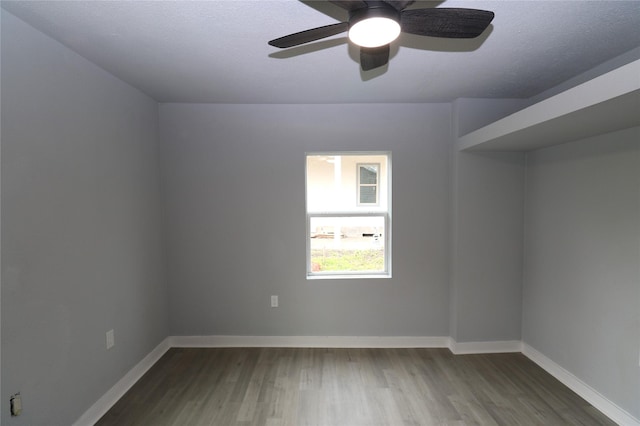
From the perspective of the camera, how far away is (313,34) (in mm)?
1281

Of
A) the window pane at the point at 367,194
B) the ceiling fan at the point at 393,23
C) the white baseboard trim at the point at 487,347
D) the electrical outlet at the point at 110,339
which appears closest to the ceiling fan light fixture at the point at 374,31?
the ceiling fan at the point at 393,23

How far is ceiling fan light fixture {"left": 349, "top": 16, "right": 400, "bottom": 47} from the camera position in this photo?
117 cm

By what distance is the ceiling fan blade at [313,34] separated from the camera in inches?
49.1

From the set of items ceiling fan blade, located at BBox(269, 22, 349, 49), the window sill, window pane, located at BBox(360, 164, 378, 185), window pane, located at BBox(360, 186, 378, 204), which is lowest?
the window sill

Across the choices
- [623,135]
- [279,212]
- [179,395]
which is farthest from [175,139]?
[623,135]

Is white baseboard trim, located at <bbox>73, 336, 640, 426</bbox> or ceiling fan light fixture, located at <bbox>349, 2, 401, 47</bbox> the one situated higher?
ceiling fan light fixture, located at <bbox>349, 2, 401, 47</bbox>

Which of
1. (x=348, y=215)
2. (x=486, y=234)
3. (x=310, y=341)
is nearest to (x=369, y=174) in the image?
(x=348, y=215)

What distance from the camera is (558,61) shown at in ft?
7.02

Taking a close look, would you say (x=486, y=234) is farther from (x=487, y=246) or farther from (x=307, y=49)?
(x=307, y=49)

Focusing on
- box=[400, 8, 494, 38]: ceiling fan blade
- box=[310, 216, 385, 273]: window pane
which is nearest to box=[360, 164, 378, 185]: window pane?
box=[310, 216, 385, 273]: window pane

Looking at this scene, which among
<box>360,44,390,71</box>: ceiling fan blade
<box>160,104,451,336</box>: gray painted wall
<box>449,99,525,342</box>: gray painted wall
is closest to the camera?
<box>360,44,390,71</box>: ceiling fan blade

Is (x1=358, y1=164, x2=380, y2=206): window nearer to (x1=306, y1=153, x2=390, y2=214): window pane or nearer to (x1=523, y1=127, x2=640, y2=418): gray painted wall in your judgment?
(x1=306, y1=153, x2=390, y2=214): window pane

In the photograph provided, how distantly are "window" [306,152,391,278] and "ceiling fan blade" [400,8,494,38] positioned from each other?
1924mm

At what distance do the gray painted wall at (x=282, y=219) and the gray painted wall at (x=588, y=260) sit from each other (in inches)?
33.0
